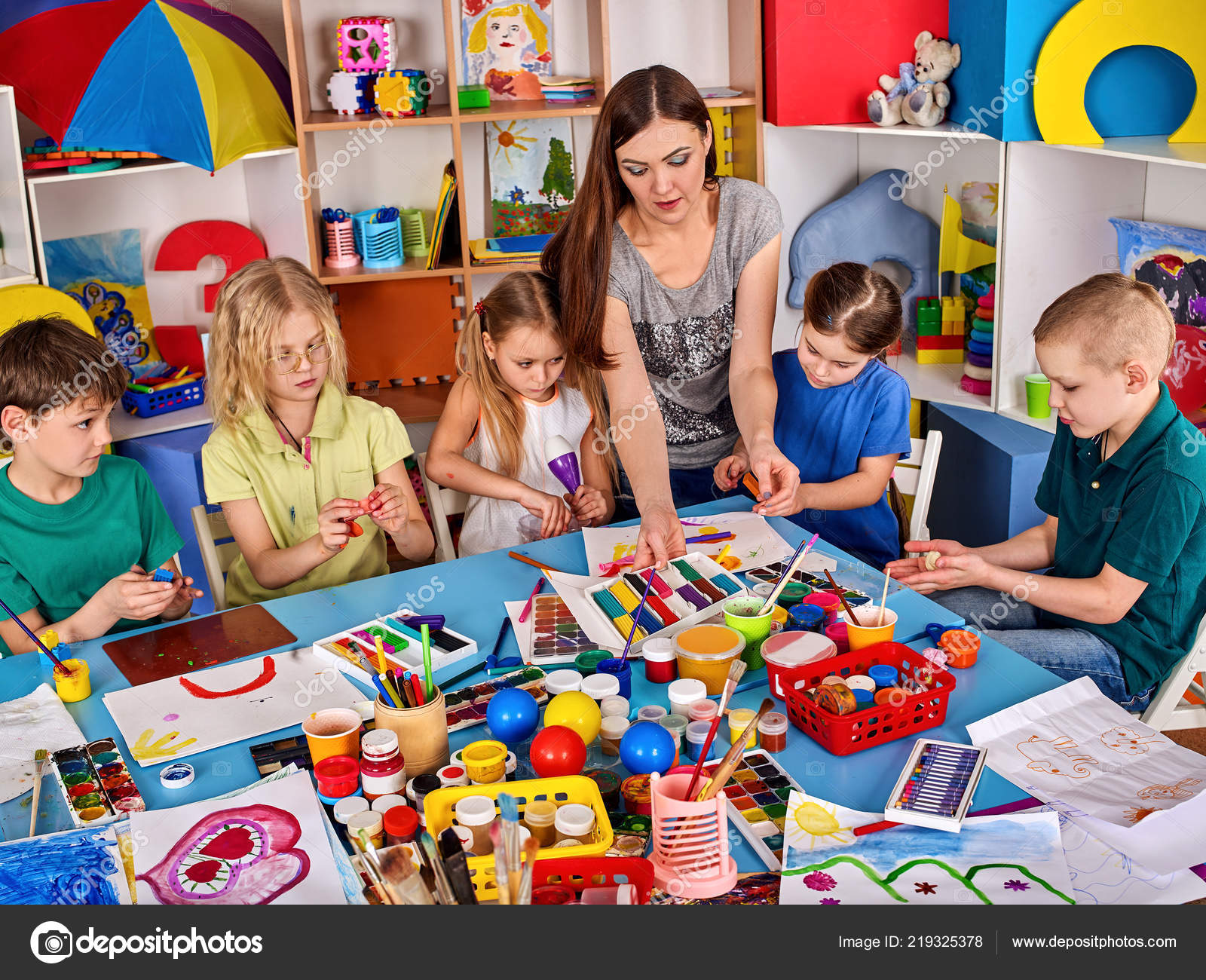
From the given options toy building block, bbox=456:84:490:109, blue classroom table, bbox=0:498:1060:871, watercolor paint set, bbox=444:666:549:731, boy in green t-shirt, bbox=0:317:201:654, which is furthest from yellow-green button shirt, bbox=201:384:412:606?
toy building block, bbox=456:84:490:109

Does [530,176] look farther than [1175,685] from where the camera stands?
Yes

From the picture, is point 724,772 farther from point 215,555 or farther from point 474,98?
point 474,98

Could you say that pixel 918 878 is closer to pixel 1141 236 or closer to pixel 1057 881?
pixel 1057 881

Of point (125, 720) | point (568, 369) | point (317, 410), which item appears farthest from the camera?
point (568, 369)

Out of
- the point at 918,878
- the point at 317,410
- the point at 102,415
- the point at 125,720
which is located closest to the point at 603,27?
the point at 317,410

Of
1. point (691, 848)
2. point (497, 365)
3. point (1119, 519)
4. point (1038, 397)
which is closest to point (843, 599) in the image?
point (1119, 519)

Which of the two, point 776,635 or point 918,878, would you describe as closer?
point 918,878

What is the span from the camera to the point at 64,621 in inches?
64.7

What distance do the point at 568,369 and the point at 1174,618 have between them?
1150 mm

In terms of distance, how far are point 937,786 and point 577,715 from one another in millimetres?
394

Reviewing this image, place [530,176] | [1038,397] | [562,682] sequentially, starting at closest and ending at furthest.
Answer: [562,682]
[1038,397]
[530,176]

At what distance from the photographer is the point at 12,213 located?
276cm

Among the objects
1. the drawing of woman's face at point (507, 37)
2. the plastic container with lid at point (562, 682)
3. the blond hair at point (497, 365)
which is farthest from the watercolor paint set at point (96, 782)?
the drawing of woman's face at point (507, 37)

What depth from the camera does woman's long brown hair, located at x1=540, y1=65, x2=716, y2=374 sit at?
1.91 meters
